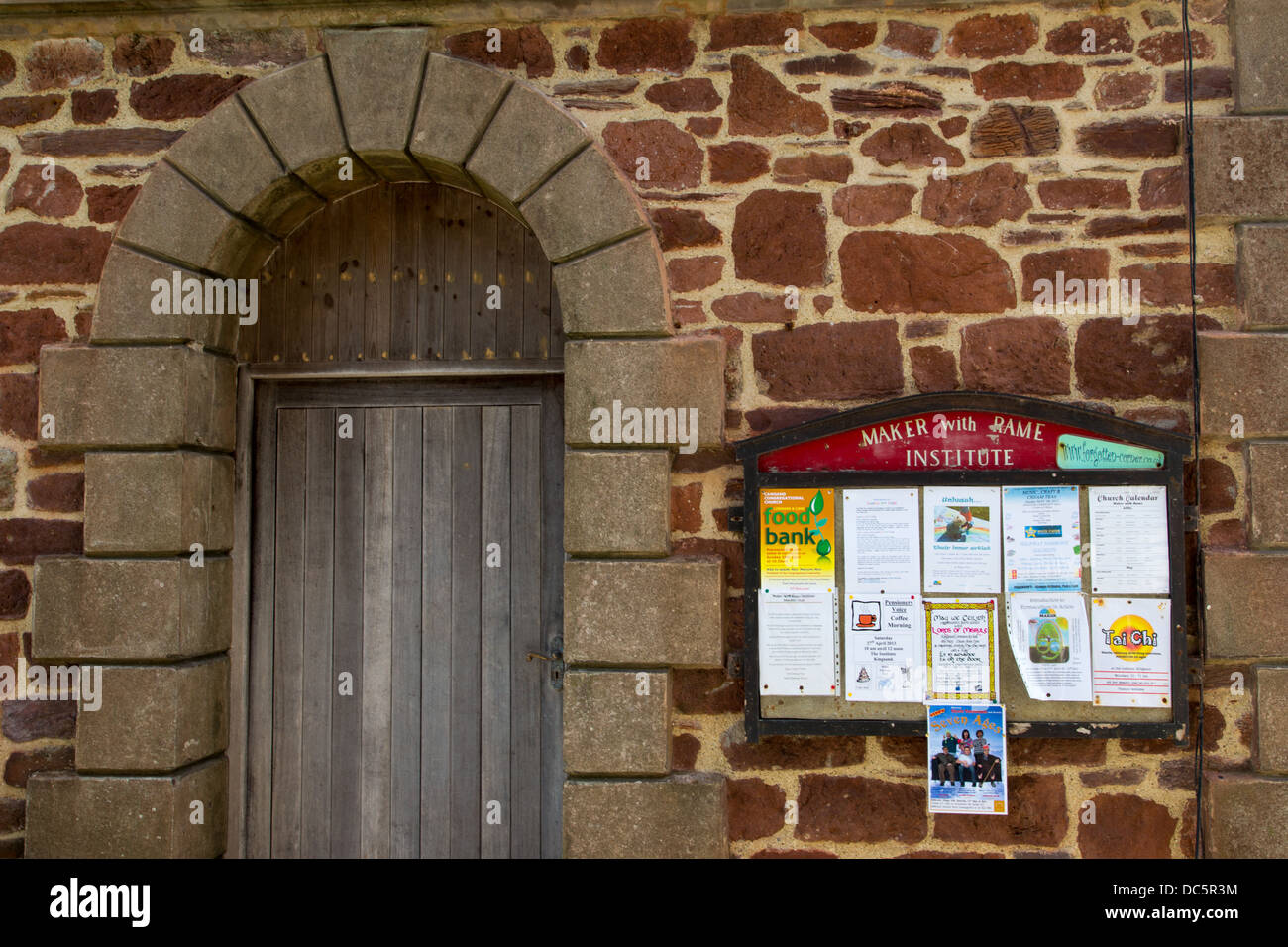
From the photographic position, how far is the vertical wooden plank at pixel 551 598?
3.37m

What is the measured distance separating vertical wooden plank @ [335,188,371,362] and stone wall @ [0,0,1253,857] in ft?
1.95

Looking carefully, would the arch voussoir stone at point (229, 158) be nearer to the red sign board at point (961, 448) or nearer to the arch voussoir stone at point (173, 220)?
the arch voussoir stone at point (173, 220)

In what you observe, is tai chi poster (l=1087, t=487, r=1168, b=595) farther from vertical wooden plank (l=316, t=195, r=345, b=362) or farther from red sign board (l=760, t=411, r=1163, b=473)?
vertical wooden plank (l=316, t=195, r=345, b=362)

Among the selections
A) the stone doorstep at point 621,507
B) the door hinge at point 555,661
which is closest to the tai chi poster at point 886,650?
the stone doorstep at point 621,507

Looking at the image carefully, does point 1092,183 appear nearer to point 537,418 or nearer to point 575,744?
point 537,418

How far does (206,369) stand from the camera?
3.28 m

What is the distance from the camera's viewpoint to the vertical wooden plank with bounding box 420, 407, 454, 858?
3400 mm

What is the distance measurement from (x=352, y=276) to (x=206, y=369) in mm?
633

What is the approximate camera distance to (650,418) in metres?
3.04

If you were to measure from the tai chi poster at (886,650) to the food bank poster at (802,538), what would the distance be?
0.15m

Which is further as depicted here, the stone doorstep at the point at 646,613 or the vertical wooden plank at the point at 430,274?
the vertical wooden plank at the point at 430,274

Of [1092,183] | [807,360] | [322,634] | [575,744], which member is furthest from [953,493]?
[322,634]

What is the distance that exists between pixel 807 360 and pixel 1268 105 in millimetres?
1707

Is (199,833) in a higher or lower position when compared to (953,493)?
lower
